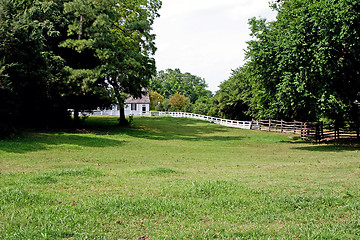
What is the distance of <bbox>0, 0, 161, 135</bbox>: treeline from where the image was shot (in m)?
25.0

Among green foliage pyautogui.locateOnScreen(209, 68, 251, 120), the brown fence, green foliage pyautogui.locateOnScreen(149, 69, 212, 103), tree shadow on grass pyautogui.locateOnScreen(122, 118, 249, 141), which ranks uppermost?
green foliage pyautogui.locateOnScreen(149, 69, 212, 103)

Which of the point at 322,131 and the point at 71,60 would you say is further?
the point at 71,60

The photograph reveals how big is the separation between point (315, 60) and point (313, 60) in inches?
19.5

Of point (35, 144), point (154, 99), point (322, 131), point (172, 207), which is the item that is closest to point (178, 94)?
point (154, 99)

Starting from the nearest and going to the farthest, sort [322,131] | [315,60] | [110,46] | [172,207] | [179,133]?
[172,207], [315,60], [322,131], [110,46], [179,133]

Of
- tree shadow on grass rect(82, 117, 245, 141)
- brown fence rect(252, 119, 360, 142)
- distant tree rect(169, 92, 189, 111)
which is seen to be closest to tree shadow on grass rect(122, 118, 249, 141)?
tree shadow on grass rect(82, 117, 245, 141)

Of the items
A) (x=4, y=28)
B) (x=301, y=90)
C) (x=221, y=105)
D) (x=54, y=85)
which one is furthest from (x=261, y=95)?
(x=221, y=105)

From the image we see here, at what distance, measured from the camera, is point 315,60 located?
2342 centimetres

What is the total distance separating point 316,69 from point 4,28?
68.7ft

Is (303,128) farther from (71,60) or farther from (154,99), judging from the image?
(154,99)

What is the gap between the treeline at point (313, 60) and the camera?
23094 mm

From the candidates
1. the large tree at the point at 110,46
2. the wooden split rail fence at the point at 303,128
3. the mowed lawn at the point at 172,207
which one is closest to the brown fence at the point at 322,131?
the wooden split rail fence at the point at 303,128

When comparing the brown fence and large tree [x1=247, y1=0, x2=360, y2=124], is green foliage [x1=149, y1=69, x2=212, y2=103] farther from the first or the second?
large tree [x1=247, y1=0, x2=360, y2=124]

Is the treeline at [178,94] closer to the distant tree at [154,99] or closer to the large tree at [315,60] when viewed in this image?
the distant tree at [154,99]
